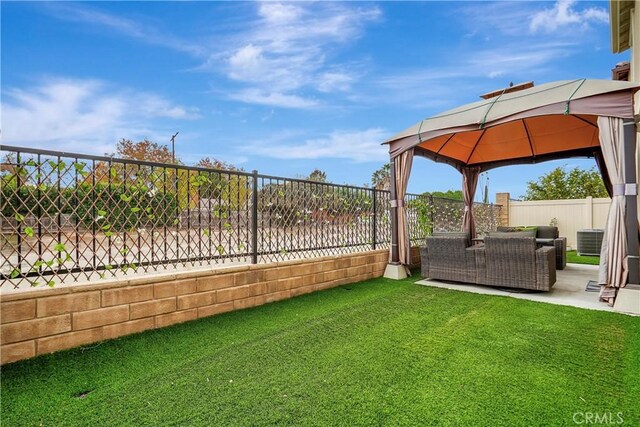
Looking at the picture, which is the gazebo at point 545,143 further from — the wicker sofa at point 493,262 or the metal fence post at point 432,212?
the metal fence post at point 432,212

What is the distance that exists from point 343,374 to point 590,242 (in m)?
9.46

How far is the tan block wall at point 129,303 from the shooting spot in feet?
7.76

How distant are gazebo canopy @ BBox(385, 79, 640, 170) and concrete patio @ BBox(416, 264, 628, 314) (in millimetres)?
2303

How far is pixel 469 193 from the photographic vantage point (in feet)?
26.5

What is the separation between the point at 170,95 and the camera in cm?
1516

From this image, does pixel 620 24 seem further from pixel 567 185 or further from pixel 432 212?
pixel 567 185

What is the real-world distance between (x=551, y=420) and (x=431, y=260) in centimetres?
373

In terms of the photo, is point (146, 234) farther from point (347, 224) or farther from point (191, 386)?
point (347, 224)

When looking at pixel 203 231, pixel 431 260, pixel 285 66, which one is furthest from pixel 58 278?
pixel 285 66

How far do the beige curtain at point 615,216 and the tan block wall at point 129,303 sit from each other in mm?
3757

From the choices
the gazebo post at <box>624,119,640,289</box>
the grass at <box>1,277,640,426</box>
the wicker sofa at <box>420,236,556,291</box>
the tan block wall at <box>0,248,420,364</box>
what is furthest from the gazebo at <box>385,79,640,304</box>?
the tan block wall at <box>0,248,420,364</box>

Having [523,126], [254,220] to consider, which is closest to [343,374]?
[254,220]

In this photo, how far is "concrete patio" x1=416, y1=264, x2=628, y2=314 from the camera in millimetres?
4027

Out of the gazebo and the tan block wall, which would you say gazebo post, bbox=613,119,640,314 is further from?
the tan block wall
